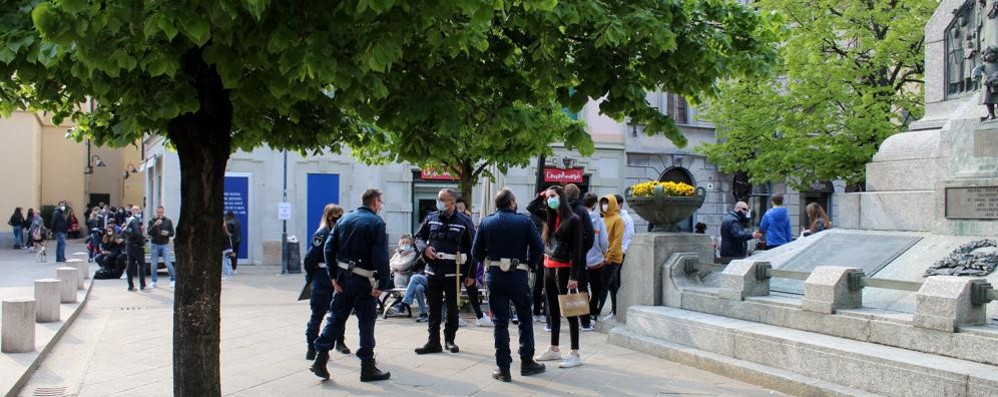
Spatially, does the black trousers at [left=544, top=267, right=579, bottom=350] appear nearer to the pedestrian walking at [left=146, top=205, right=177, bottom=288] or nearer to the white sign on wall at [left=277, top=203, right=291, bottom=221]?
the pedestrian walking at [left=146, top=205, right=177, bottom=288]

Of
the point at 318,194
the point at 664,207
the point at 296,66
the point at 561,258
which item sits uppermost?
the point at 296,66

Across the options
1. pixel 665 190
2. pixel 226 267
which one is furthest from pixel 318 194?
pixel 665 190

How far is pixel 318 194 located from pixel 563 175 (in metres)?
7.91

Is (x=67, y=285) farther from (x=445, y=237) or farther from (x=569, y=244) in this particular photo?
(x=569, y=244)

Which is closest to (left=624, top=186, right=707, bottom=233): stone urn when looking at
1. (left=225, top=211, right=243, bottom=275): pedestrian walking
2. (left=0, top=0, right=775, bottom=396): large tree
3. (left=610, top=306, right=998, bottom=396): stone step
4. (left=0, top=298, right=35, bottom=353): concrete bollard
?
(left=610, top=306, right=998, bottom=396): stone step

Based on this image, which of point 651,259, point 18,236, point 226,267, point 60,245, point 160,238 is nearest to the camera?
point 651,259

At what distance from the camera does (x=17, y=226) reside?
3281 cm

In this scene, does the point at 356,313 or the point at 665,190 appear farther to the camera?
the point at 665,190

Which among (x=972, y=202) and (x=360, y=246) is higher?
(x=972, y=202)

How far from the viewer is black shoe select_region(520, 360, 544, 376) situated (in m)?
8.02

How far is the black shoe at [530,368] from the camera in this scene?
316 inches

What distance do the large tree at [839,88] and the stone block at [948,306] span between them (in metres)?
15.4

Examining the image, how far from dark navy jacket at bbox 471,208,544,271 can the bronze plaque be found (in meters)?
4.75

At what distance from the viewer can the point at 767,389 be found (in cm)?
730
